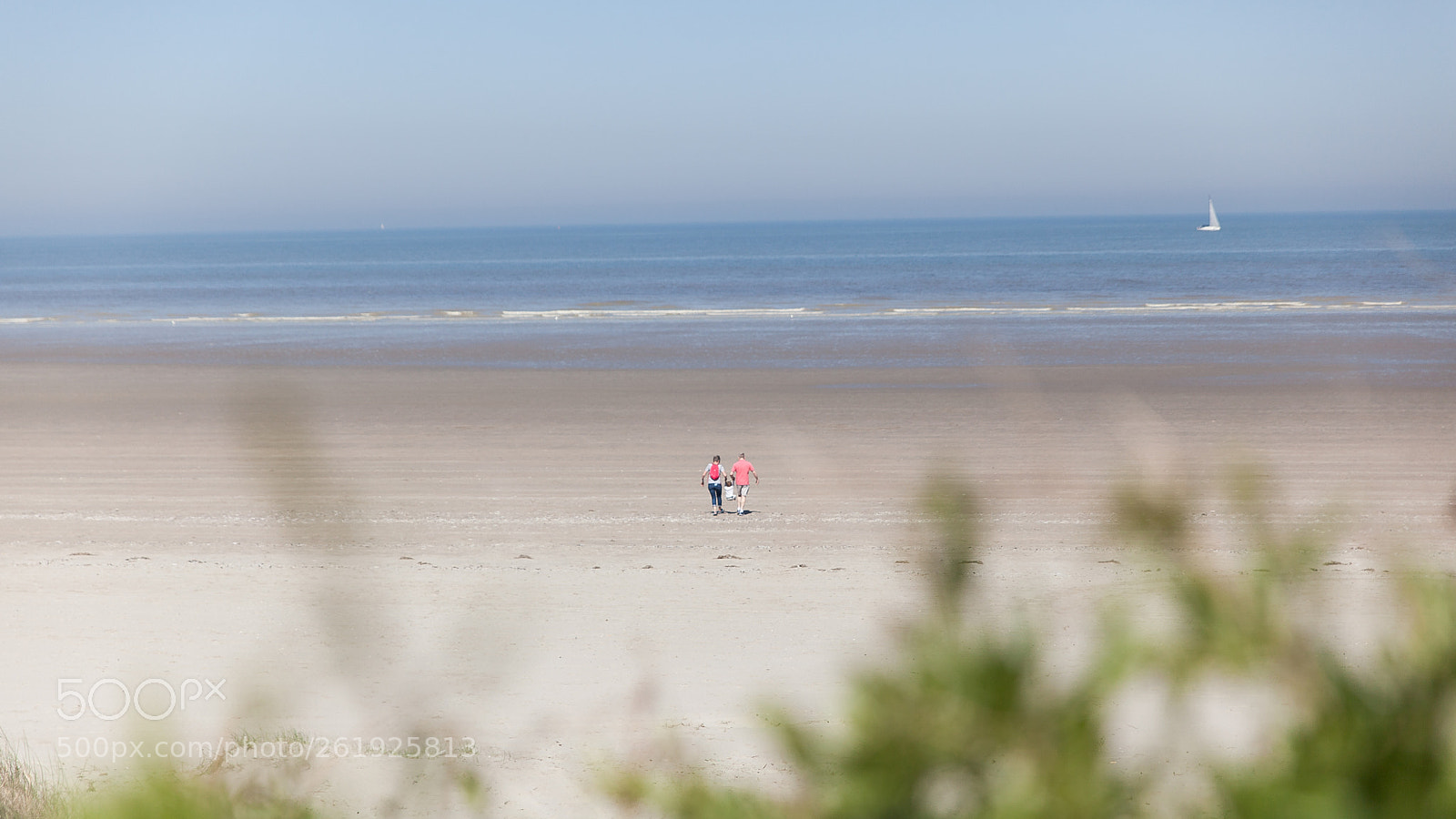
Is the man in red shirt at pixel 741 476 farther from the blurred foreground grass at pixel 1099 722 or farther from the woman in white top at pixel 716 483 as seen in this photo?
the blurred foreground grass at pixel 1099 722

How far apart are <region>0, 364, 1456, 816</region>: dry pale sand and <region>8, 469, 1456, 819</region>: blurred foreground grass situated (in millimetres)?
46

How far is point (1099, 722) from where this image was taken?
3.28 feet

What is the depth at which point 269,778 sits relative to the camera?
3.84 feet

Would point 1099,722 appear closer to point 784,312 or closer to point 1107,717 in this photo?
point 1107,717

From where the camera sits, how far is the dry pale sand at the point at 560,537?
4.49ft

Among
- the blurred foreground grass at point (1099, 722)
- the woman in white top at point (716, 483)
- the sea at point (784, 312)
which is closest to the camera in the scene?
the blurred foreground grass at point (1099, 722)

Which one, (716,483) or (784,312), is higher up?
(716,483)

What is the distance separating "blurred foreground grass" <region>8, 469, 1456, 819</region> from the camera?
3.04 feet

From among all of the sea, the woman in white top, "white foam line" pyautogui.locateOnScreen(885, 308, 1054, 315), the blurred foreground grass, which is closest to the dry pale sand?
the blurred foreground grass

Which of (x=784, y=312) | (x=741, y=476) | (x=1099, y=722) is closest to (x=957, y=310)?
(x=784, y=312)

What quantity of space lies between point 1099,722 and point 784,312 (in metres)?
53.9

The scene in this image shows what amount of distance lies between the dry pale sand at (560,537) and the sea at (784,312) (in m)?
1.32

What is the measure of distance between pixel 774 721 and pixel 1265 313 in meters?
50.4

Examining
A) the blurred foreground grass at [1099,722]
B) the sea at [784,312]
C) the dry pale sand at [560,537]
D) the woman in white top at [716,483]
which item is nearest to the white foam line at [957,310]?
the sea at [784,312]
